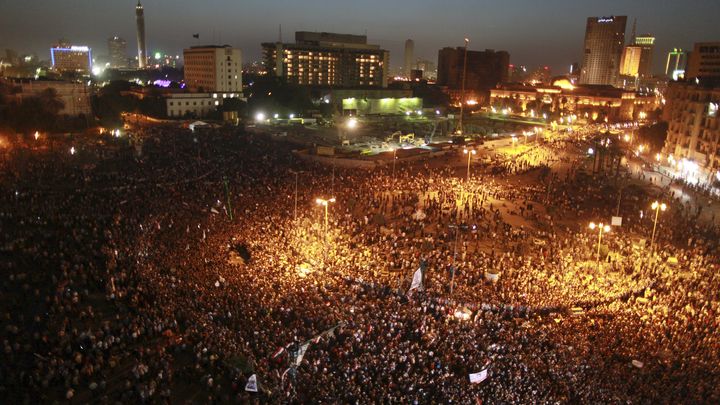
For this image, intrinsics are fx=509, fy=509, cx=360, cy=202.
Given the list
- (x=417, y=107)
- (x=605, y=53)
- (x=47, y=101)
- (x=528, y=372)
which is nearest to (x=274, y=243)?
(x=528, y=372)

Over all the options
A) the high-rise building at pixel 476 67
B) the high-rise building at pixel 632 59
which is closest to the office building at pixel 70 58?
the high-rise building at pixel 476 67

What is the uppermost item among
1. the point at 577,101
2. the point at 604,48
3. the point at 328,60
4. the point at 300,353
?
the point at 604,48

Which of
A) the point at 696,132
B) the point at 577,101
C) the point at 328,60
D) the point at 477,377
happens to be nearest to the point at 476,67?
the point at 577,101

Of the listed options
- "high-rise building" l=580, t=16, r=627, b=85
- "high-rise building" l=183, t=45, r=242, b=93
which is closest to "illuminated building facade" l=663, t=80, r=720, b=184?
"high-rise building" l=183, t=45, r=242, b=93

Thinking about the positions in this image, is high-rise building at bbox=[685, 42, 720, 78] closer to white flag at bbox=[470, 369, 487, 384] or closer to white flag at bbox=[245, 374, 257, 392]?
white flag at bbox=[470, 369, 487, 384]

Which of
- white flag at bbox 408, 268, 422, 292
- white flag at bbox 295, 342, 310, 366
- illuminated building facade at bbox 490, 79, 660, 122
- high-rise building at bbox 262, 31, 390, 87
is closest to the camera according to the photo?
white flag at bbox 295, 342, 310, 366

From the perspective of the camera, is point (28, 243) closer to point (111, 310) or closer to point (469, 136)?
point (111, 310)

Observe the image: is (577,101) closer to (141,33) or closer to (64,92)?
(64,92)
